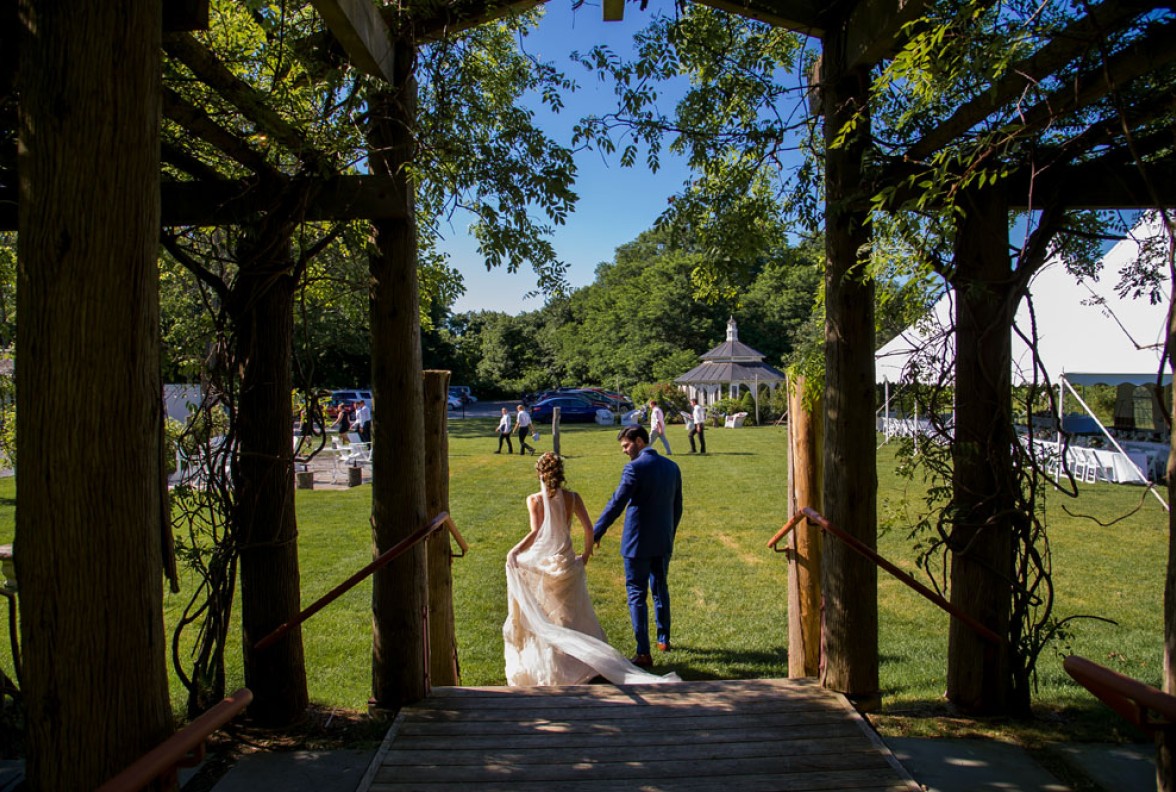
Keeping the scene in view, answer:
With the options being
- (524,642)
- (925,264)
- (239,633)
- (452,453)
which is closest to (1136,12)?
(925,264)

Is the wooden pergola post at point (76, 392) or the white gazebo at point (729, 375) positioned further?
the white gazebo at point (729, 375)

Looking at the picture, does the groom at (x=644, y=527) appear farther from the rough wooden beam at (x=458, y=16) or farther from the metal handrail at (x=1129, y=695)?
the metal handrail at (x=1129, y=695)

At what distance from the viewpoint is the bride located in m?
5.59

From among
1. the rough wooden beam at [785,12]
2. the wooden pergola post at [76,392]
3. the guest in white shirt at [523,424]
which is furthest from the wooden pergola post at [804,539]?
the guest in white shirt at [523,424]

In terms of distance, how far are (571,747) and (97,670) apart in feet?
7.21

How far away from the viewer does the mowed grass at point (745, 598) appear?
17.0ft

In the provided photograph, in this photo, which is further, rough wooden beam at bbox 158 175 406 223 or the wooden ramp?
rough wooden beam at bbox 158 175 406 223

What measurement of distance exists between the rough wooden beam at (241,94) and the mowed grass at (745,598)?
3.35 meters

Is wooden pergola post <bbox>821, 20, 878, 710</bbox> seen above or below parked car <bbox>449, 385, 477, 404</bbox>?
below

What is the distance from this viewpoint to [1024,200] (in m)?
4.23

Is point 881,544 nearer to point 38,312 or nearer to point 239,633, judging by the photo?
point 239,633

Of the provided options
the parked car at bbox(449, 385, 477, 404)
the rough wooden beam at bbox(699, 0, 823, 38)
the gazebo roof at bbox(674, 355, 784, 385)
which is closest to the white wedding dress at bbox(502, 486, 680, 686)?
the rough wooden beam at bbox(699, 0, 823, 38)

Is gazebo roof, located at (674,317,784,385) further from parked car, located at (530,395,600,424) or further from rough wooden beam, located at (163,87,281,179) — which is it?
rough wooden beam, located at (163,87,281,179)

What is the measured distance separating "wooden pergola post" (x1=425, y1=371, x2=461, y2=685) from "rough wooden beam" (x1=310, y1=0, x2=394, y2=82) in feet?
6.54
